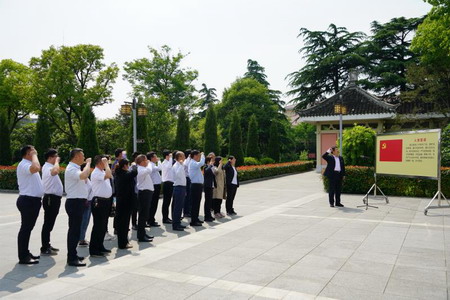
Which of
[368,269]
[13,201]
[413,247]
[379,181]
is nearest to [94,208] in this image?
[368,269]

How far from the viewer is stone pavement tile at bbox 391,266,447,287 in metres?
4.54

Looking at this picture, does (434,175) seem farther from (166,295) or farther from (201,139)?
(201,139)

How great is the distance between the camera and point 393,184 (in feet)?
42.8

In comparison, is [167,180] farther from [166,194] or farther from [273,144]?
[273,144]

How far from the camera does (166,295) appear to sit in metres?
4.14

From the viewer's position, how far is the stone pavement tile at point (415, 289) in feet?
13.4

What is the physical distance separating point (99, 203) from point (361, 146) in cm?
1183

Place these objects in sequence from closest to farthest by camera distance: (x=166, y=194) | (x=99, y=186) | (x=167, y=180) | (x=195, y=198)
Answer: (x=99, y=186)
(x=195, y=198)
(x=167, y=180)
(x=166, y=194)

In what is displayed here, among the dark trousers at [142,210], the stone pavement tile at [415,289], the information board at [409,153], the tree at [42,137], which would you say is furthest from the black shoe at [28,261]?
the tree at [42,137]

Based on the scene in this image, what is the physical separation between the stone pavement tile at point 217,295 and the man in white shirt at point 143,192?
2991mm

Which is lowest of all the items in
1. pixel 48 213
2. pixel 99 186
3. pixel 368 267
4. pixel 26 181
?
pixel 368 267

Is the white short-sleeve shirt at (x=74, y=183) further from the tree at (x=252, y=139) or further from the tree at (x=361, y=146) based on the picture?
the tree at (x=252, y=139)

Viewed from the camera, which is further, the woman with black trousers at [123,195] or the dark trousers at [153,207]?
the dark trousers at [153,207]

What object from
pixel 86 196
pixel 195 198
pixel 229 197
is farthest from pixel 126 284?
pixel 229 197
